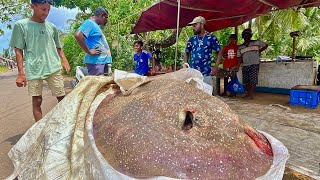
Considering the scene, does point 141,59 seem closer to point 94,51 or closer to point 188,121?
point 94,51

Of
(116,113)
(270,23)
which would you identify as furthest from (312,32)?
(116,113)

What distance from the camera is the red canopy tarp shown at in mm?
4706

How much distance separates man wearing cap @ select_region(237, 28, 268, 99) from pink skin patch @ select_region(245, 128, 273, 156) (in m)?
4.27

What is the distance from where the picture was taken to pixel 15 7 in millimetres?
12586

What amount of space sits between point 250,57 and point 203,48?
2039mm

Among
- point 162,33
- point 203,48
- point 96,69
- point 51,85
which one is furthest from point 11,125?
point 162,33

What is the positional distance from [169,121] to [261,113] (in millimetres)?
2919

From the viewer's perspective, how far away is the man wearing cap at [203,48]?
4051 millimetres

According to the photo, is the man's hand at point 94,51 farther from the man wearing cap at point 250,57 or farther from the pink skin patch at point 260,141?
the man wearing cap at point 250,57

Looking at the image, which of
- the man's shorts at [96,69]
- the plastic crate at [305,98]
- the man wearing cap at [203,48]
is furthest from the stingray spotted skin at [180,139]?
the plastic crate at [305,98]

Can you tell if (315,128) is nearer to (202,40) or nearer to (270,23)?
(202,40)

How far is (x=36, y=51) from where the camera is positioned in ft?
9.63

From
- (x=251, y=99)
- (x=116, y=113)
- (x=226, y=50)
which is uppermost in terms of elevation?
(x=226, y=50)

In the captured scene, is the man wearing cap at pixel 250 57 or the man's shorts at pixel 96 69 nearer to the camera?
the man's shorts at pixel 96 69
